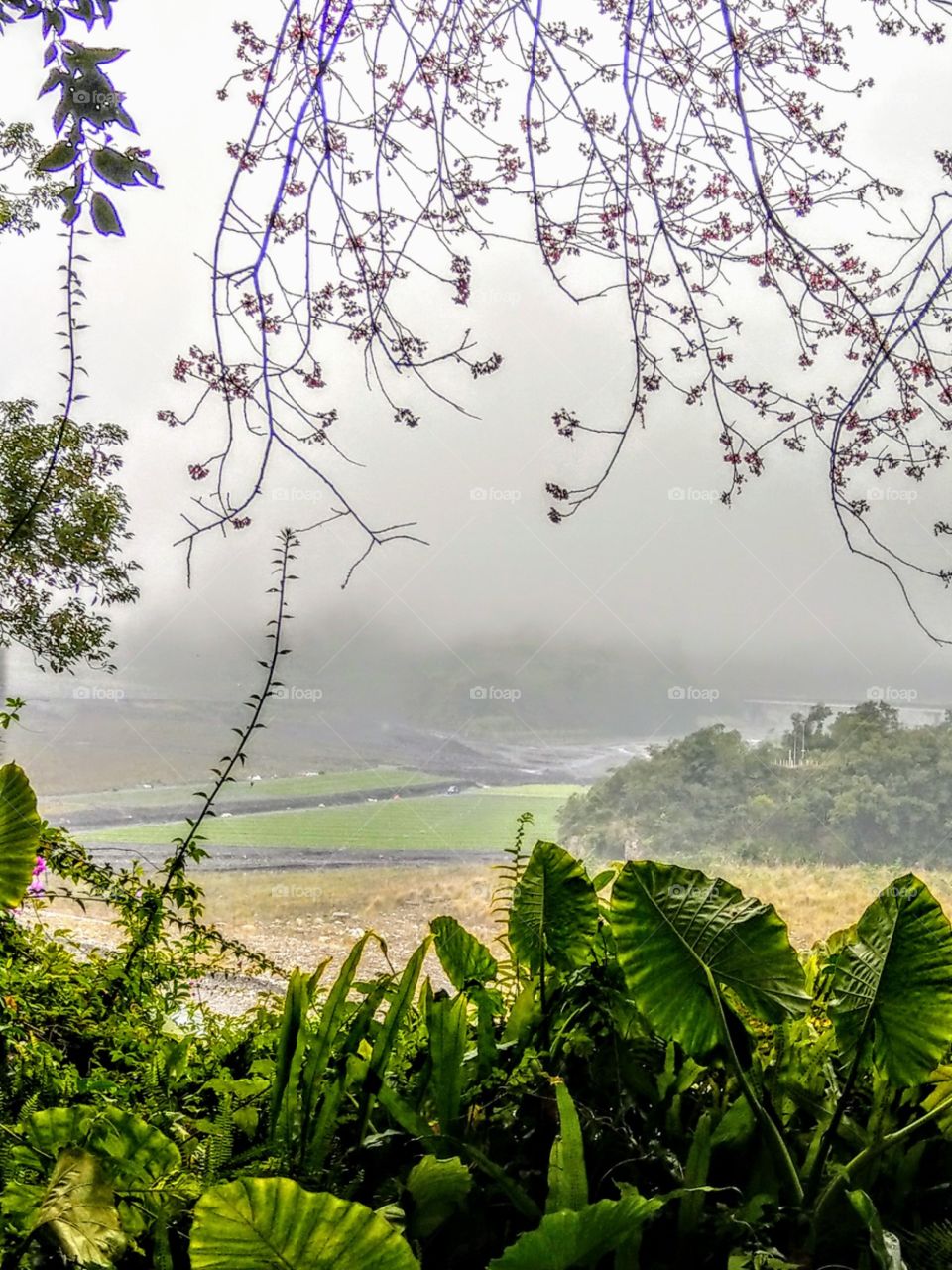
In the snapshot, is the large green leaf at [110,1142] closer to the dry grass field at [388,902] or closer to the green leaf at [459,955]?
the green leaf at [459,955]

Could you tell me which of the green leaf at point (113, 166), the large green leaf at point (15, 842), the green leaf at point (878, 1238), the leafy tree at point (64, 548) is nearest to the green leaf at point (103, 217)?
the green leaf at point (113, 166)

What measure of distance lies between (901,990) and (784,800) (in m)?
0.64

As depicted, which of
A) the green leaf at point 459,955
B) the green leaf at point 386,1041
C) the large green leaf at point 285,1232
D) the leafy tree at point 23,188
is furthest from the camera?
the leafy tree at point 23,188

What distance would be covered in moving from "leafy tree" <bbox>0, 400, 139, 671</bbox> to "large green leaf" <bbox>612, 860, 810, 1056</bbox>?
83 centimetres

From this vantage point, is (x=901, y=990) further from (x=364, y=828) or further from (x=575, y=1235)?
(x=364, y=828)

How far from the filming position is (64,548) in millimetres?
1149

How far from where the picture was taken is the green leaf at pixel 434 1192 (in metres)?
0.48

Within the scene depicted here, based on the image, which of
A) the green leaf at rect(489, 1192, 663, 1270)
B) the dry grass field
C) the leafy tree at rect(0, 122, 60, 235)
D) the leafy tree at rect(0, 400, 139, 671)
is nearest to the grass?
the dry grass field

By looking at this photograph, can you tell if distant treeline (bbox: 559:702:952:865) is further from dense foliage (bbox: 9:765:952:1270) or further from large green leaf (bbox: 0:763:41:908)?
large green leaf (bbox: 0:763:41:908)

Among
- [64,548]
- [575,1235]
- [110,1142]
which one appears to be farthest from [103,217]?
[575,1235]

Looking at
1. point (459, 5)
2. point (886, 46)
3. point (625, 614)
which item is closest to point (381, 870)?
point (625, 614)

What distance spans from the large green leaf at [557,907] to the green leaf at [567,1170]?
6.1 inches

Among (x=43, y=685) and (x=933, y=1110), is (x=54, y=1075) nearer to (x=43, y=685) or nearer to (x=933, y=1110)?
(x=933, y=1110)

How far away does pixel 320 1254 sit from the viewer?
0.36 metres
